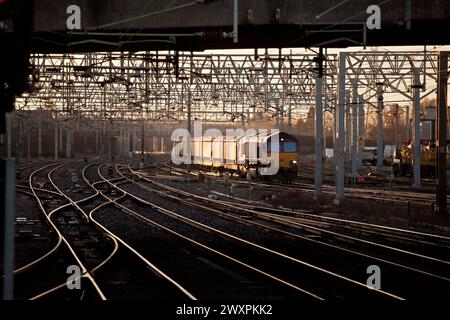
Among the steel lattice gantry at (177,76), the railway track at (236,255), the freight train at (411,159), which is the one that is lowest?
the railway track at (236,255)

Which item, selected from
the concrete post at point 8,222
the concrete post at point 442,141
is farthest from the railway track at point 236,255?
the concrete post at point 8,222

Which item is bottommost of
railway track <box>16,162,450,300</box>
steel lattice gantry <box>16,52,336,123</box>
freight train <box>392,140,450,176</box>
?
railway track <box>16,162,450,300</box>

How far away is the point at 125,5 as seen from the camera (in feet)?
49.5

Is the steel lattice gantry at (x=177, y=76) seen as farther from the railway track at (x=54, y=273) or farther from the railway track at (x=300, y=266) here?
the railway track at (x=300, y=266)

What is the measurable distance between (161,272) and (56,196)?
19.3 metres

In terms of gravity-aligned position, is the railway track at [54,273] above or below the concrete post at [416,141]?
below

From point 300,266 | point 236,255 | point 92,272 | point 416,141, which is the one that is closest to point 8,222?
point 92,272

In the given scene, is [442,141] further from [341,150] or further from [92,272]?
[92,272]

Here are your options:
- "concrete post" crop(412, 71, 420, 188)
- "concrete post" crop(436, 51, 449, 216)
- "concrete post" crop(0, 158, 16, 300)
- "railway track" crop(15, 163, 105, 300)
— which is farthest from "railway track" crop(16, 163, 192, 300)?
"concrete post" crop(412, 71, 420, 188)

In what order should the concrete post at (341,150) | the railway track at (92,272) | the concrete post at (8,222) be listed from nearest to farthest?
the concrete post at (8,222), the railway track at (92,272), the concrete post at (341,150)

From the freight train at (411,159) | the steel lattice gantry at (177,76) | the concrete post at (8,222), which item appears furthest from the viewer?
the freight train at (411,159)

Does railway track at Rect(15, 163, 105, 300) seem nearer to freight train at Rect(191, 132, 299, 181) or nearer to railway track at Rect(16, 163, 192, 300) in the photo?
railway track at Rect(16, 163, 192, 300)

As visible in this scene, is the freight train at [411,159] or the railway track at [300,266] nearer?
the railway track at [300,266]
